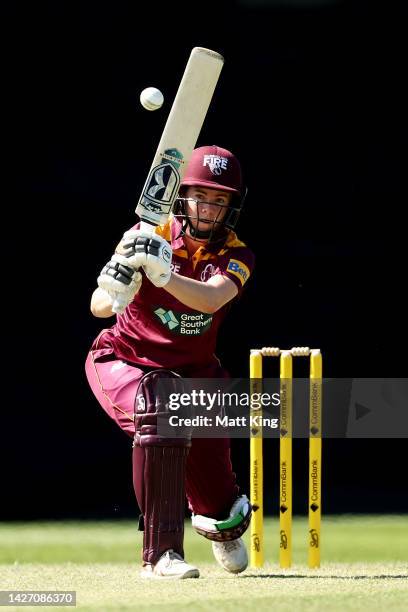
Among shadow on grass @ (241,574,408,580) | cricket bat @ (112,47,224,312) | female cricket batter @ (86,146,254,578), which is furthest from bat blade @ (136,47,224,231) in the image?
shadow on grass @ (241,574,408,580)

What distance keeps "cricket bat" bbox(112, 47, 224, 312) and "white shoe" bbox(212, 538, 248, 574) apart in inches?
34.3

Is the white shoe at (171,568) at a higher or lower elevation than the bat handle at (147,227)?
lower

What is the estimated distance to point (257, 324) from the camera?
20.1 feet

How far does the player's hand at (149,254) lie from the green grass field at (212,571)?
27.9 inches

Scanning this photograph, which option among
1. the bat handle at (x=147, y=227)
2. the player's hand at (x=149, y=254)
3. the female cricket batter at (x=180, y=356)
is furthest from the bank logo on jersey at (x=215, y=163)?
the player's hand at (x=149, y=254)

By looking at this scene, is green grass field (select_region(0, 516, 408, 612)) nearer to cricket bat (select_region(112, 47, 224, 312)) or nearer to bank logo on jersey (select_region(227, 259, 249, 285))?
bank logo on jersey (select_region(227, 259, 249, 285))

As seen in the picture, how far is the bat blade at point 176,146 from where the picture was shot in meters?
3.46

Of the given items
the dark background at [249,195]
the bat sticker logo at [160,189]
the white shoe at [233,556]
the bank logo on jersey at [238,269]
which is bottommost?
the white shoe at [233,556]

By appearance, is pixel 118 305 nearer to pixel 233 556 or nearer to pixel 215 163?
pixel 215 163

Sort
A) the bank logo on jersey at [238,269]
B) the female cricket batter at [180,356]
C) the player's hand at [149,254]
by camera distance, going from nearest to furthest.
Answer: the player's hand at [149,254], the female cricket batter at [180,356], the bank logo on jersey at [238,269]

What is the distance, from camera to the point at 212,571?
382 centimetres

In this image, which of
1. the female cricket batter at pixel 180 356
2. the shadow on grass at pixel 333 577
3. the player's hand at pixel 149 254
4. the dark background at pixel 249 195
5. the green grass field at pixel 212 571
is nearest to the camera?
the green grass field at pixel 212 571

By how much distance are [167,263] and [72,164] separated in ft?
9.05

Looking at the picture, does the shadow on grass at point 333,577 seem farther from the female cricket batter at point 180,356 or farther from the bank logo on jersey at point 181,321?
the bank logo on jersey at point 181,321
